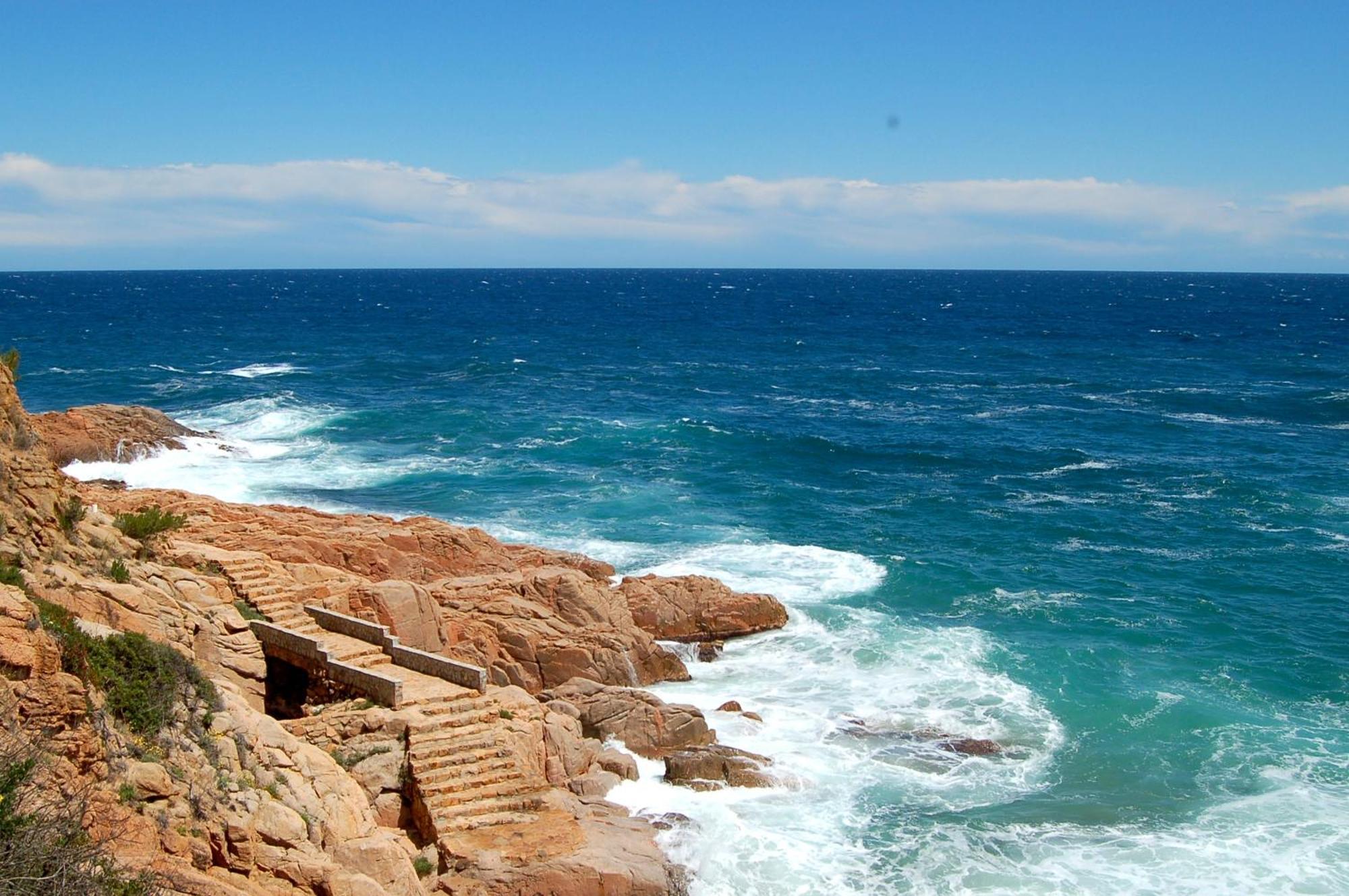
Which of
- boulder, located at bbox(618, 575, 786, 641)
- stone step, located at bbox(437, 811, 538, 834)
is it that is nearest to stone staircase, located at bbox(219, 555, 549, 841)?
stone step, located at bbox(437, 811, 538, 834)

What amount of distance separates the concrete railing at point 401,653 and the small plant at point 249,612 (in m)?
1.20

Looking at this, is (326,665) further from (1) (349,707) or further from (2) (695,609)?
(2) (695,609)

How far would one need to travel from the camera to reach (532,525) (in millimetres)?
44875

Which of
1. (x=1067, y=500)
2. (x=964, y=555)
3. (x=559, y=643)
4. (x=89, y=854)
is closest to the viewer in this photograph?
(x=89, y=854)

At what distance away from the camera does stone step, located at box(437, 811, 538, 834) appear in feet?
60.5

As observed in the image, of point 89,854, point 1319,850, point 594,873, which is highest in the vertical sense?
point 89,854

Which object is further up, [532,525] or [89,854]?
[89,854]

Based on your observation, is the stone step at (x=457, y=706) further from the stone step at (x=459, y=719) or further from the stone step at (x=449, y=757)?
the stone step at (x=449, y=757)

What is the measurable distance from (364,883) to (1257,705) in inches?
977

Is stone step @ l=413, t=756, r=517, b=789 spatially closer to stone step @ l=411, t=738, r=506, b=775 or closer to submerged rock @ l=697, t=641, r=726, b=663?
stone step @ l=411, t=738, r=506, b=775

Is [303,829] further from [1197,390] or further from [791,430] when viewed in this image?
[1197,390]

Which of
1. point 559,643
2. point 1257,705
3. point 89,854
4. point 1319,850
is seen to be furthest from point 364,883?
point 1257,705

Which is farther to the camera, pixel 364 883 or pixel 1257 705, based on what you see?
pixel 1257 705

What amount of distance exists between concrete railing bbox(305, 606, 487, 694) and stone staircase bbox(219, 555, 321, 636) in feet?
0.97
